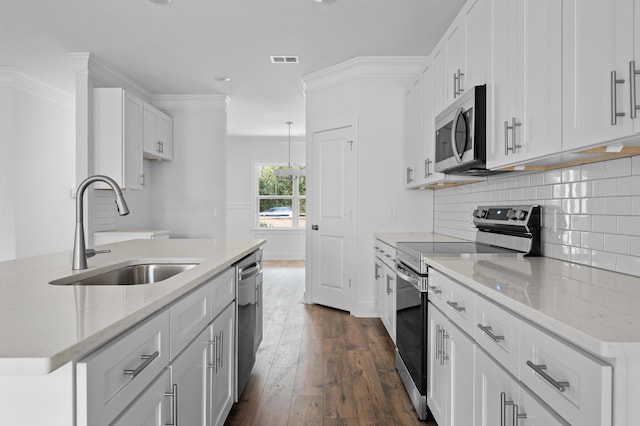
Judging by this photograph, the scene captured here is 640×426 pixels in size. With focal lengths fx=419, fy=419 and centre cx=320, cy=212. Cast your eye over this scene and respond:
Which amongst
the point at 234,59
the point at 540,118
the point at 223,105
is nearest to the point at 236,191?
the point at 223,105

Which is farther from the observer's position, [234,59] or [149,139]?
[149,139]

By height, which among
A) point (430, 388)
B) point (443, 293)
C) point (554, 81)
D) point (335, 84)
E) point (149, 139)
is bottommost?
point (430, 388)

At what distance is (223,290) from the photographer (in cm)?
205

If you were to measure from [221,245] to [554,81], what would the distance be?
213cm

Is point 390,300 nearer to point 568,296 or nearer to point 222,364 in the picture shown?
point 222,364

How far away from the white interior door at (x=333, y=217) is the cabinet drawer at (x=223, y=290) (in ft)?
8.07

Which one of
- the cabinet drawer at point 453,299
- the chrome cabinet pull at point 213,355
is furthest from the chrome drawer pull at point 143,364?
the cabinet drawer at point 453,299

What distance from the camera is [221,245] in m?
2.85

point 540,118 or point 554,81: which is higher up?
point 554,81

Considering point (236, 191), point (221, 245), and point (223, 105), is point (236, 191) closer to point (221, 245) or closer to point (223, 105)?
point (223, 105)

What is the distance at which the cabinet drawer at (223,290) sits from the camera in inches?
74.8

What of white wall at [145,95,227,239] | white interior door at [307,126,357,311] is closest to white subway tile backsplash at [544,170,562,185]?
white interior door at [307,126,357,311]

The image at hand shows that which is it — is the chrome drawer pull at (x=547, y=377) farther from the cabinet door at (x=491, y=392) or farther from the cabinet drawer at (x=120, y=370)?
the cabinet drawer at (x=120, y=370)

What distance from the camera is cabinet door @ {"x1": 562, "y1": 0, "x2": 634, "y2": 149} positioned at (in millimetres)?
1220
